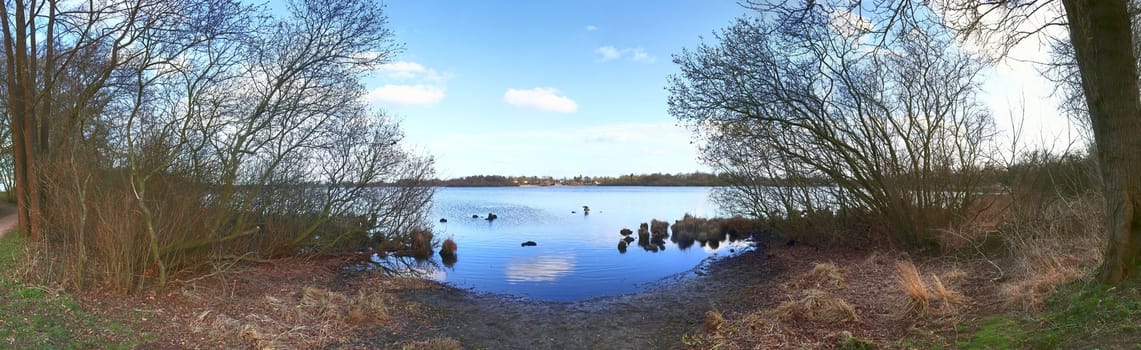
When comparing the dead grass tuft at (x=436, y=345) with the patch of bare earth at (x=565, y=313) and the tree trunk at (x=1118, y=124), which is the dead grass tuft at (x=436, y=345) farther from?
the tree trunk at (x=1118, y=124)

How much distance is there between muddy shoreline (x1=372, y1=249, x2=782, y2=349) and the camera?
8.46 m

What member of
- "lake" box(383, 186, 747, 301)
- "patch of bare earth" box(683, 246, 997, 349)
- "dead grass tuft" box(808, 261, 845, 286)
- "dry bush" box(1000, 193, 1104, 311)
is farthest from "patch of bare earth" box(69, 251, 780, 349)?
"dry bush" box(1000, 193, 1104, 311)

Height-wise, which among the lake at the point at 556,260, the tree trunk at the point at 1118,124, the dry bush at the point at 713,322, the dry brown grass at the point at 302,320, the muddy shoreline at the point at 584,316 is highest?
the tree trunk at the point at 1118,124

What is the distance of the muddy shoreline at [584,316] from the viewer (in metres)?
8.46

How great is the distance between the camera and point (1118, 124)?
5492 mm

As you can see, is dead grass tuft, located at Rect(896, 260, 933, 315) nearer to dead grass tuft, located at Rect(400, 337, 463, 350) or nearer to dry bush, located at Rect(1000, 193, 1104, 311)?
dry bush, located at Rect(1000, 193, 1104, 311)

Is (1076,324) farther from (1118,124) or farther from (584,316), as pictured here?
(584,316)

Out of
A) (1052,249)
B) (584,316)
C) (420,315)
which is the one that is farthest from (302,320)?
(1052,249)

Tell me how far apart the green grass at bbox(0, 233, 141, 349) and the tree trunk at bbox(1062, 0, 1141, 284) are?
1058 cm

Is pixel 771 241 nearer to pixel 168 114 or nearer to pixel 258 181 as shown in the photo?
pixel 258 181

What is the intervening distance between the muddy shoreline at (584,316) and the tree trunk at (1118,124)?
4.89 meters

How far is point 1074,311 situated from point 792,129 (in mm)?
11320

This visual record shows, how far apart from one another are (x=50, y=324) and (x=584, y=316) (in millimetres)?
7435

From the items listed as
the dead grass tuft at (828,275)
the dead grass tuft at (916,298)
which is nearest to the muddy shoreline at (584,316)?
the dead grass tuft at (828,275)
